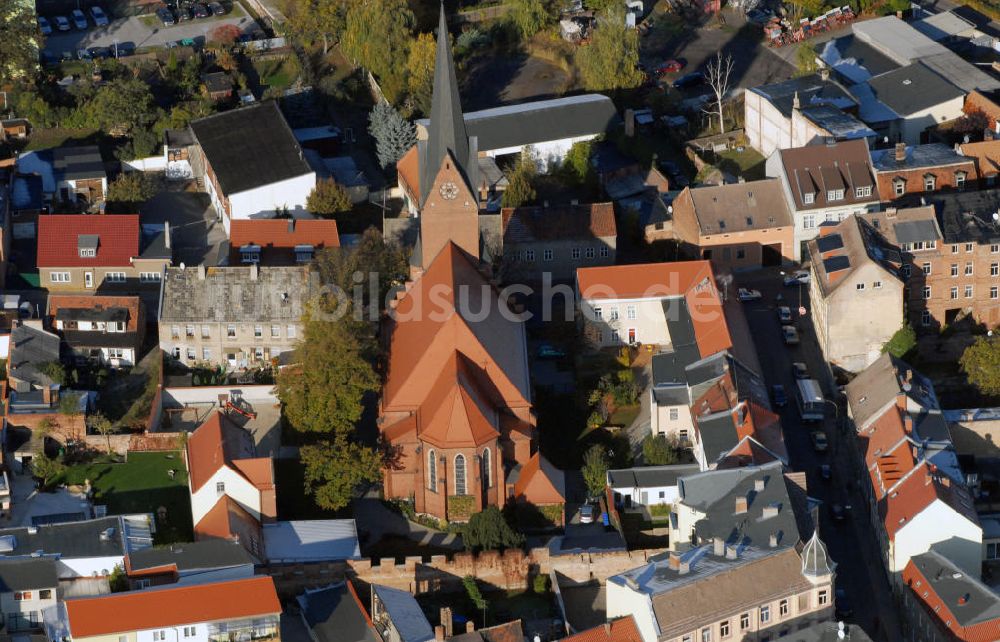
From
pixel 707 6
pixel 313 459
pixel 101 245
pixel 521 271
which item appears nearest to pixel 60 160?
pixel 101 245

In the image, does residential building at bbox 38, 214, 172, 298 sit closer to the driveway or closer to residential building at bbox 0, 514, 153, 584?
the driveway

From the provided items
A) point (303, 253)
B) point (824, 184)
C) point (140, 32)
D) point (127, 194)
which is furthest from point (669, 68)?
point (127, 194)

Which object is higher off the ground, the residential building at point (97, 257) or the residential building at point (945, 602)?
the residential building at point (97, 257)

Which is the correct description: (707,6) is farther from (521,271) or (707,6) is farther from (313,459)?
(313,459)

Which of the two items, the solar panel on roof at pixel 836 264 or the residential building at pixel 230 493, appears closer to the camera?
the residential building at pixel 230 493

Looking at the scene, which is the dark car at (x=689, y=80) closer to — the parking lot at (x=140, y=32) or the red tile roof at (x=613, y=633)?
the parking lot at (x=140, y=32)

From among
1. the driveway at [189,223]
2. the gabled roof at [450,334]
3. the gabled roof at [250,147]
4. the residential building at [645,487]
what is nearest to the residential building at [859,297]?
the residential building at [645,487]
